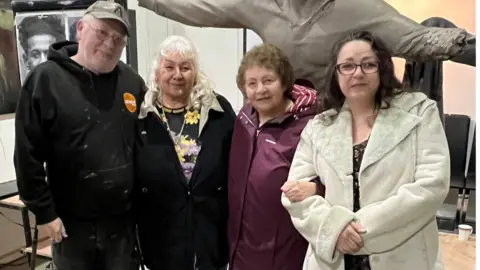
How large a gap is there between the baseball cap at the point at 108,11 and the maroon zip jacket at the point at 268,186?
0.43 m

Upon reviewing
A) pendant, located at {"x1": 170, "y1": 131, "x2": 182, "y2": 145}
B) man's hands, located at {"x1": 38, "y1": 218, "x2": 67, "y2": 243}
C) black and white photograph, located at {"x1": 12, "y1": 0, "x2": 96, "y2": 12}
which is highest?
black and white photograph, located at {"x1": 12, "y1": 0, "x2": 96, "y2": 12}

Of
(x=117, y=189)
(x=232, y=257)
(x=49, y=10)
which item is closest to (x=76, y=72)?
(x=117, y=189)

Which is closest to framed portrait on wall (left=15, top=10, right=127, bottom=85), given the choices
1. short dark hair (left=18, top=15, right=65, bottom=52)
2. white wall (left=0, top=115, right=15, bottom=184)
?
short dark hair (left=18, top=15, right=65, bottom=52)

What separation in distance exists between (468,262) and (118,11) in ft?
4.55

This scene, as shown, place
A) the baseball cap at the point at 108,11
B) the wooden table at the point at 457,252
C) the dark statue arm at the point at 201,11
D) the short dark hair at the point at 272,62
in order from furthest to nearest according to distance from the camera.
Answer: the wooden table at the point at 457,252
the dark statue arm at the point at 201,11
the baseball cap at the point at 108,11
the short dark hair at the point at 272,62

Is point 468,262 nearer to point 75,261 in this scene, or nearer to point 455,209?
point 455,209

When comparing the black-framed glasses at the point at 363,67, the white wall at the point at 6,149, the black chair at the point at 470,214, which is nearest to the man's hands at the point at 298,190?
the black-framed glasses at the point at 363,67

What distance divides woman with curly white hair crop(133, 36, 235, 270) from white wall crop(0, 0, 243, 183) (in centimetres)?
82

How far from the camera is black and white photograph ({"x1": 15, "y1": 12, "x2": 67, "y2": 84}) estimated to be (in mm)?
2711

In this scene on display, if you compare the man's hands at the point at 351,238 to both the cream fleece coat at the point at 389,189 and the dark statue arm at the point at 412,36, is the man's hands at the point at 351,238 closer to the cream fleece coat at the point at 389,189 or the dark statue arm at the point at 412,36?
the cream fleece coat at the point at 389,189

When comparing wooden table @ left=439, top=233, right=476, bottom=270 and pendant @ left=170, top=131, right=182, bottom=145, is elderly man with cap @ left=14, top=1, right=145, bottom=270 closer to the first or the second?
pendant @ left=170, top=131, right=182, bottom=145

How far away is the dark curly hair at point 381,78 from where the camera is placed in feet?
3.85

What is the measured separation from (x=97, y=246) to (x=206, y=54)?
131 centimetres

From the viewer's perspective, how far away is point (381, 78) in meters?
1.17
